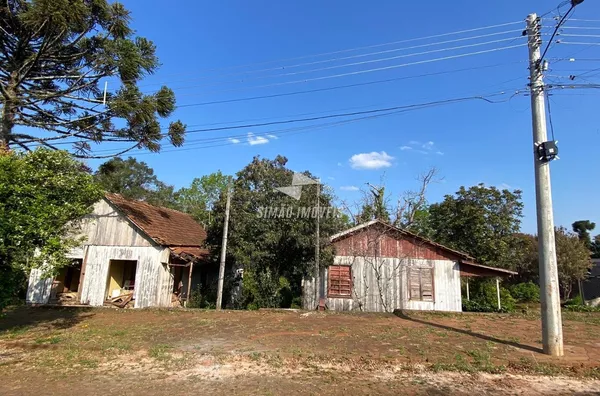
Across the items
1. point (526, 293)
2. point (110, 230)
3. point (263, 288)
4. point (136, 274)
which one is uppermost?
point (110, 230)

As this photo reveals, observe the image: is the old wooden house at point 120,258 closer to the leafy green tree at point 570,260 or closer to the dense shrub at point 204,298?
the dense shrub at point 204,298

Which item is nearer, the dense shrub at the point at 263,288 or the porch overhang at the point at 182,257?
the dense shrub at the point at 263,288

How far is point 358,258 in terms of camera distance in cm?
1728

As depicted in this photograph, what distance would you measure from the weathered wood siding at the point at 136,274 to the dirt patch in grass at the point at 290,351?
3338mm

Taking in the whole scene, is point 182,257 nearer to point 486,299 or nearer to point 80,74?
point 80,74

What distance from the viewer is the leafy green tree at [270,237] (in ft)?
52.5

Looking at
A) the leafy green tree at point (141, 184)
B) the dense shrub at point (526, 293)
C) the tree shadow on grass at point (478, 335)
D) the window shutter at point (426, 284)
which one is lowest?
the tree shadow on grass at point (478, 335)

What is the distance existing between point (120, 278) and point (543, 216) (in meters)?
19.5

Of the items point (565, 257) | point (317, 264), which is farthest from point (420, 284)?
point (565, 257)

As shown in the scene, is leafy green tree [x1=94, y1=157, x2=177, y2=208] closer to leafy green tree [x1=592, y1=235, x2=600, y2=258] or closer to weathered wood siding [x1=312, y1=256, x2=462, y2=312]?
weathered wood siding [x1=312, y1=256, x2=462, y2=312]

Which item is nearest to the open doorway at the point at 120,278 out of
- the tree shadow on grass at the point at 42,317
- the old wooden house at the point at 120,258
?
the old wooden house at the point at 120,258

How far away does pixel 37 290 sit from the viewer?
16656mm

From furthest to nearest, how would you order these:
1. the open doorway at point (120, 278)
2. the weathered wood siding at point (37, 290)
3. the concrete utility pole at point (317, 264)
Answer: the open doorway at point (120, 278) < the weathered wood siding at point (37, 290) < the concrete utility pole at point (317, 264)

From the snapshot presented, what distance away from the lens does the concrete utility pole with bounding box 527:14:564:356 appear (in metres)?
8.00
